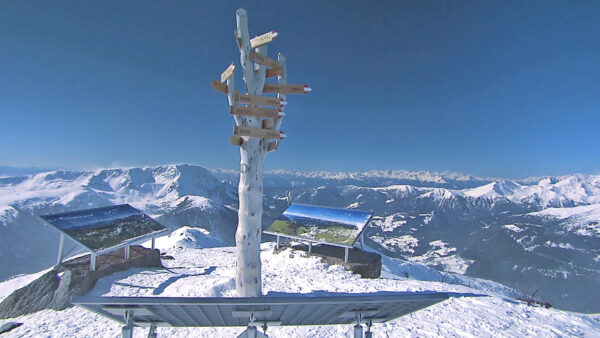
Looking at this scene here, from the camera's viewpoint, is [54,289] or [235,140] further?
[54,289]

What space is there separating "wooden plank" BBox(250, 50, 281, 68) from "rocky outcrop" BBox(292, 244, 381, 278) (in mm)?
14434

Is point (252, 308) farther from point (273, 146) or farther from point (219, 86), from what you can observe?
point (219, 86)

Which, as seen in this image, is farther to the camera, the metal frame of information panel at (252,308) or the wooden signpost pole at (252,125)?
the wooden signpost pole at (252,125)

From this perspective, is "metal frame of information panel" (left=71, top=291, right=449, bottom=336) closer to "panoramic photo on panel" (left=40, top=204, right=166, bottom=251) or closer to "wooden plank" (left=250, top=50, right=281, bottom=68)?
"wooden plank" (left=250, top=50, right=281, bottom=68)

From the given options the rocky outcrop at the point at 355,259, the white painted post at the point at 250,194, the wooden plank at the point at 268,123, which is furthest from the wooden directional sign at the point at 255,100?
the rocky outcrop at the point at 355,259

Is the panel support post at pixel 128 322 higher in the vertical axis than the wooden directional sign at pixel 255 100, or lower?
lower

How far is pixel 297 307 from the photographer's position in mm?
4238

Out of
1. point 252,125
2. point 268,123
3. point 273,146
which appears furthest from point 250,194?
point 268,123

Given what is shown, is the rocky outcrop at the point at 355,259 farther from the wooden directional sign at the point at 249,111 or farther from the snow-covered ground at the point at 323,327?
the wooden directional sign at the point at 249,111

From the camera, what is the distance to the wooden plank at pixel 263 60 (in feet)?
35.1

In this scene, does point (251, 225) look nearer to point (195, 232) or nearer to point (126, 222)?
point (126, 222)

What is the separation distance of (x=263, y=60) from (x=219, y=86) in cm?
191

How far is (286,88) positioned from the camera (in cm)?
1138

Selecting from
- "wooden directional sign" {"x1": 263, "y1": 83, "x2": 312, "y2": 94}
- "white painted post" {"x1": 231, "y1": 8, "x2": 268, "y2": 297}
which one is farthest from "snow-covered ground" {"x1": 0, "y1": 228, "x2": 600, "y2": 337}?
"wooden directional sign" {"x1": 263, "y1": 83, "x2": 312, "y2": 94}
